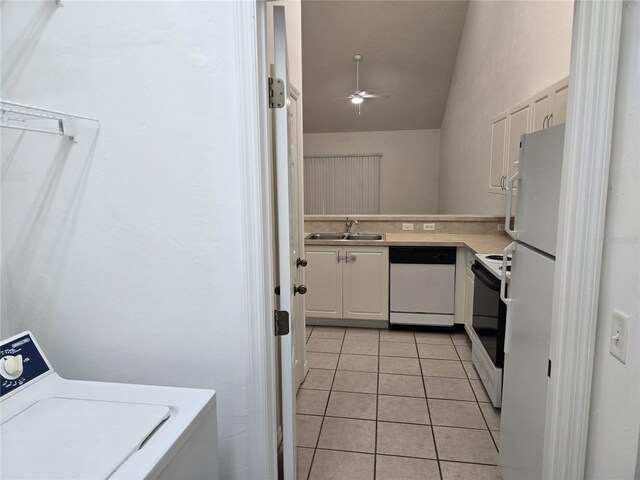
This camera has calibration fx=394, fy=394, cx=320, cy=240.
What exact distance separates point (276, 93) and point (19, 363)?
1.11 meters

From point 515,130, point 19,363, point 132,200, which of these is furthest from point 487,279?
point 19,363

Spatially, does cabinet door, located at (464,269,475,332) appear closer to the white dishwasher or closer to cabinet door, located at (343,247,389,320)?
the white dishwasher

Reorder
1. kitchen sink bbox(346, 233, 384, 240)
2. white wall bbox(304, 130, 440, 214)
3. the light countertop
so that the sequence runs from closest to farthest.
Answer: the light countertop
kitchen sink bbox(346, 233, 384, 240)
white wall bbox(304, 130, 440, 214)

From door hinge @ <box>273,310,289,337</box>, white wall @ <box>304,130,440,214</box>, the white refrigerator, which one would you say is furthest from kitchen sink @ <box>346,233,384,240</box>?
white wall @ <box>304,130,440,214</box>

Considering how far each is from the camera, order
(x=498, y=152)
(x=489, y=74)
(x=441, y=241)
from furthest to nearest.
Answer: (x=489, y=74)
(x=441, y=241)
(x=498, y=152)

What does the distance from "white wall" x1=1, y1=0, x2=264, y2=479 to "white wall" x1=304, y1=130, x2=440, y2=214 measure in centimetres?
670

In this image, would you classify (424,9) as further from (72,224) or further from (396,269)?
(72,224)

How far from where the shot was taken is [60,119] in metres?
1.22

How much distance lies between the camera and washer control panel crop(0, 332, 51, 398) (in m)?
1.07

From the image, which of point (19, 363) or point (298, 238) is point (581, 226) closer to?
point (19, 363)

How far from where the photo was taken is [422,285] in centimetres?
375

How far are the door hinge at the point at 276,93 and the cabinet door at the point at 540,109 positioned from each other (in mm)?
1883

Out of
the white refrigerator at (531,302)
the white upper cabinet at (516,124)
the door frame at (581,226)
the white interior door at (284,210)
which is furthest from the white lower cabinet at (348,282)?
the door frame at (581,226)

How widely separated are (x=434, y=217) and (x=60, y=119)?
357cm
